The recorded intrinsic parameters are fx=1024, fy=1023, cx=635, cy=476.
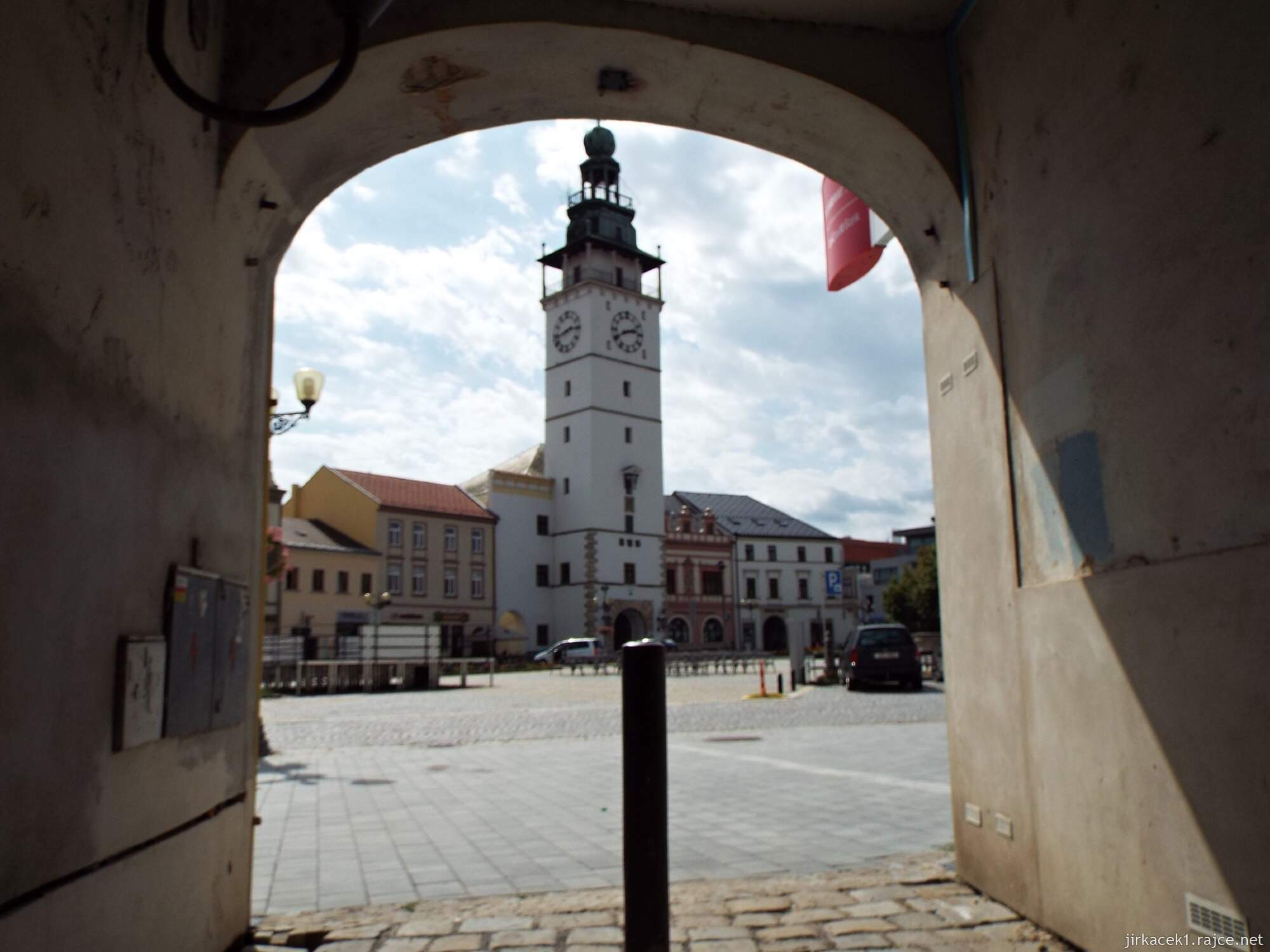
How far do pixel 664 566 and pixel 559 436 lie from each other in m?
12.6

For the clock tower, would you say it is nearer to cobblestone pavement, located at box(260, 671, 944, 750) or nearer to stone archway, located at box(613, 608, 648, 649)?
stone archway, located at box(613, 608, 648, 649)

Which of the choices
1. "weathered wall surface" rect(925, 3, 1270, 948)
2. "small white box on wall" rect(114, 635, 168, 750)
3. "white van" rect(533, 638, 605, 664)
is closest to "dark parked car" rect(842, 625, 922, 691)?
"weathered wall surface" rect(925, 3, 1270, 948)

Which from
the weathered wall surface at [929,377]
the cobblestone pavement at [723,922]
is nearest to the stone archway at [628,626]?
the cobblestone pavement at [723,922]

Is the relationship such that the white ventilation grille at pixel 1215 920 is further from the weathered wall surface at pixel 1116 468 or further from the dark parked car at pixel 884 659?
the dark parked car at pixel 884 659

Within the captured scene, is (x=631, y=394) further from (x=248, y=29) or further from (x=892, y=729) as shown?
(x=248, y=29)

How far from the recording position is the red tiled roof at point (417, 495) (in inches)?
2309

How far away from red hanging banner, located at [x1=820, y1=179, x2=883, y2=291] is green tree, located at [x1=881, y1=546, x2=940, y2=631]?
55457 millimetres

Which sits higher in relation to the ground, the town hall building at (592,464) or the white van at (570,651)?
the town hall building at (592,464)

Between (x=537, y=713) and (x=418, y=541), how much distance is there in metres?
41.5

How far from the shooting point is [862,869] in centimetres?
555

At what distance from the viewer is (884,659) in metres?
23.2

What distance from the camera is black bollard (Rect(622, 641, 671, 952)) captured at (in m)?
2.68

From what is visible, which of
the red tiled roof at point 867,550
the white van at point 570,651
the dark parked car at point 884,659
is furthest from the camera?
the red tiled roof at point 867,550

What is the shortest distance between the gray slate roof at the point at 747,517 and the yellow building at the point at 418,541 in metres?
22.5
